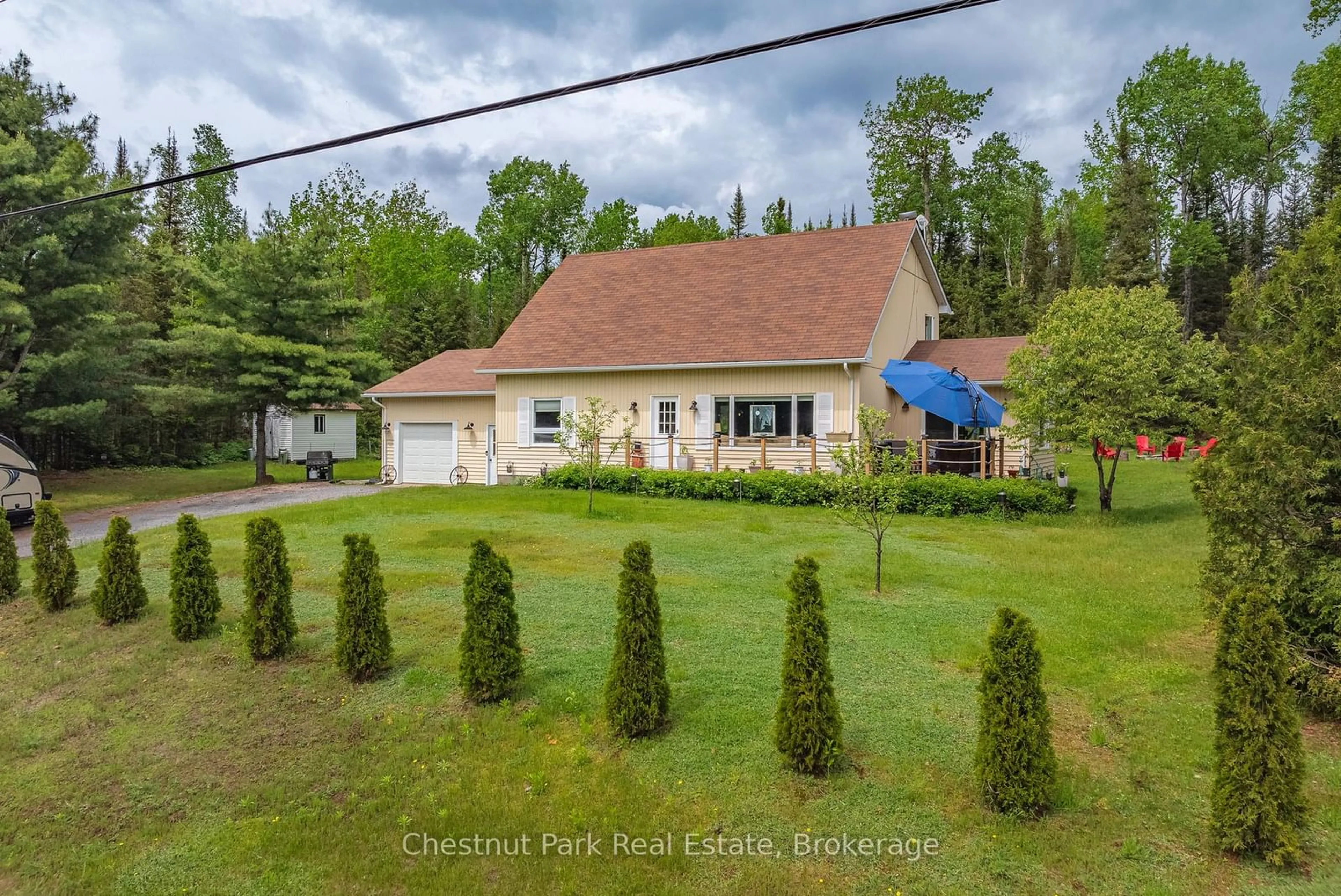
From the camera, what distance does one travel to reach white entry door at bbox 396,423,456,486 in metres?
21.4

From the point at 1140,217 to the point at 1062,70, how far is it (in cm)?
3111

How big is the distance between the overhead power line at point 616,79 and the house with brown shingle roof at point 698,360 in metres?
11.2

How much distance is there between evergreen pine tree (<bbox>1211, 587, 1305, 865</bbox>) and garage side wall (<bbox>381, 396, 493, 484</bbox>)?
19.0 m

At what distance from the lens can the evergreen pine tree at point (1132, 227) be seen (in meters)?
32.5

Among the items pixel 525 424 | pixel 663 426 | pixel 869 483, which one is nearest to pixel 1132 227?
pixel 663 426

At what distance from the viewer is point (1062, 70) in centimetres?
770

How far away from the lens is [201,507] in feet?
55.2

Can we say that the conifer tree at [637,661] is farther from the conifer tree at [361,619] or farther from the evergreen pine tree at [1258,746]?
the evergreen pine tree at [1258,746]

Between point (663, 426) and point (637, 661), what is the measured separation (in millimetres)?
13744

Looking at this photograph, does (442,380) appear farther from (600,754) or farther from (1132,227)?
(1132,227)

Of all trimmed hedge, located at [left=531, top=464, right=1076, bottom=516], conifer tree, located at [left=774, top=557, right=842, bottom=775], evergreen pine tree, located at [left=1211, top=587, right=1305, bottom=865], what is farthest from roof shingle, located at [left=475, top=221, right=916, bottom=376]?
evergreen pine tree, located at [left=1211, top=587, right=1305, bottom=865]

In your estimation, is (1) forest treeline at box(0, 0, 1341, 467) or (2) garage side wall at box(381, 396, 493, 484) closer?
(1) forest treeline at box(0, 0, 1341, 467)

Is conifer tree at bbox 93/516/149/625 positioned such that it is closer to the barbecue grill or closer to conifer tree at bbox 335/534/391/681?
conifer tree at bbox 335/534/391/681

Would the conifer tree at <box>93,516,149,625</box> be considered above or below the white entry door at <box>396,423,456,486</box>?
below
